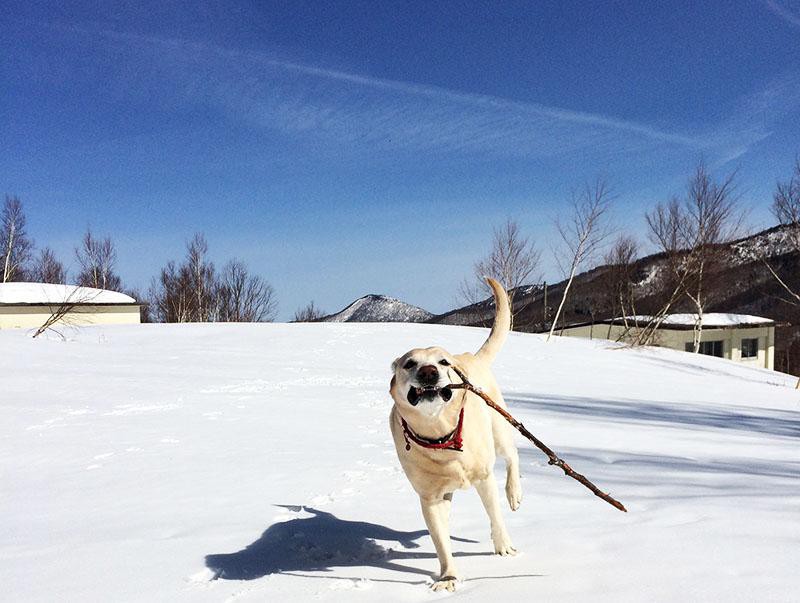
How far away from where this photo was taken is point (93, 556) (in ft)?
9.90

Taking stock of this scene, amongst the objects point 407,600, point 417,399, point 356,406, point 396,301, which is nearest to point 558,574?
point 407,600

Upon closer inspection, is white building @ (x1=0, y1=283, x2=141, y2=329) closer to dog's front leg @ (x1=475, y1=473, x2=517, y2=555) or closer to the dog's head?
dog's front leg @ (x1=475, y1=473, x2=517, y2=555)

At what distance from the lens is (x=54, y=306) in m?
24.8

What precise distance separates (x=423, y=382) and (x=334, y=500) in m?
2.31

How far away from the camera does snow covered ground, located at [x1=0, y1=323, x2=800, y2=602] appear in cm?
238

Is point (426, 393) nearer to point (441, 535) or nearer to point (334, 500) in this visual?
point (441, 535)

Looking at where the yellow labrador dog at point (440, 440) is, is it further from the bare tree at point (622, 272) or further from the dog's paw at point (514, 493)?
the bare tree at point (622, 272)

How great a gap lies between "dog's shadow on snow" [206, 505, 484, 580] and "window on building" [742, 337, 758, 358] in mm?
38794

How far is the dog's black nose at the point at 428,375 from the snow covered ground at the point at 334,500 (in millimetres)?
917

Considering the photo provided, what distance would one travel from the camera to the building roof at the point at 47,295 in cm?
2482

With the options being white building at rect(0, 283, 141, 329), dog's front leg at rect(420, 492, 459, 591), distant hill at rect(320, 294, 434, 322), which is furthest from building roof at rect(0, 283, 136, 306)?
distant hill at rect(320, 294, 434, 322)

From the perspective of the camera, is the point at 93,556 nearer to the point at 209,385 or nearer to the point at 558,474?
the point at 558,474

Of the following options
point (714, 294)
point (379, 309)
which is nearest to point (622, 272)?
point (714, 294)

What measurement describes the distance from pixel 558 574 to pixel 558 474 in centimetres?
234
